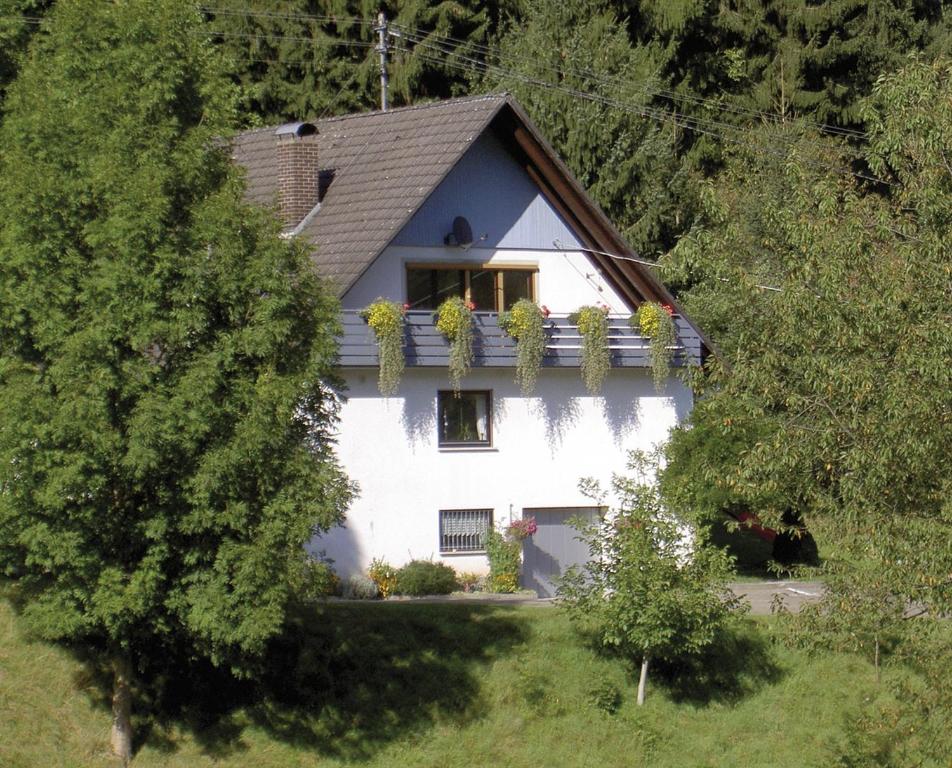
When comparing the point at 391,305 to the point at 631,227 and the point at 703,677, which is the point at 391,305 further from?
the point at 631,227

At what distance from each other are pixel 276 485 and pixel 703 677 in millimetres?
8000

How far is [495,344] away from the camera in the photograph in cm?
2472

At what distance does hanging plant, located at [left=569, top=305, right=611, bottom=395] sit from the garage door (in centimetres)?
220

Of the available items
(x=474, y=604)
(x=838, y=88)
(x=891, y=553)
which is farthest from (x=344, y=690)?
(x=838, y=88)

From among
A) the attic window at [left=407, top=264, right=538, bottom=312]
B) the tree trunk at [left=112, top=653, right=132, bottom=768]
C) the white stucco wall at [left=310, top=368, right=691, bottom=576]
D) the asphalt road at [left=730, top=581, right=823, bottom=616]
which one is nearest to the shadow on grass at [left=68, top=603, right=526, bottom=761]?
the tree trunk at [left=112, top=653, right=132, bottom=768]

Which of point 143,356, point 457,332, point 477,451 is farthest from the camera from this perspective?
point 477,451

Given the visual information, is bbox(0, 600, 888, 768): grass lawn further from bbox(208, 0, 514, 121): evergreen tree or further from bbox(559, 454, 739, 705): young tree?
bbox(208, 0, 514, 121): evergreen tree

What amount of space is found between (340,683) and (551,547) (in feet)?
20.6

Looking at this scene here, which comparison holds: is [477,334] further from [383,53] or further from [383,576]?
[383,53]

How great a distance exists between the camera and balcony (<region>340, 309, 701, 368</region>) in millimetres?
23625

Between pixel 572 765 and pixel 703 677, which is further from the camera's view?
pixel 703 677

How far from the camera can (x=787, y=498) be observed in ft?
50.0

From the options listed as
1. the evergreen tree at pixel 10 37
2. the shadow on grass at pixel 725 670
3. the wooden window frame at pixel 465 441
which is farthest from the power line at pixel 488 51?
the evergreen tree at pixel 10 37

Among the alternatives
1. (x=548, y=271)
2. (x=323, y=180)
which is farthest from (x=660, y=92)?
(x=323, y=180)
